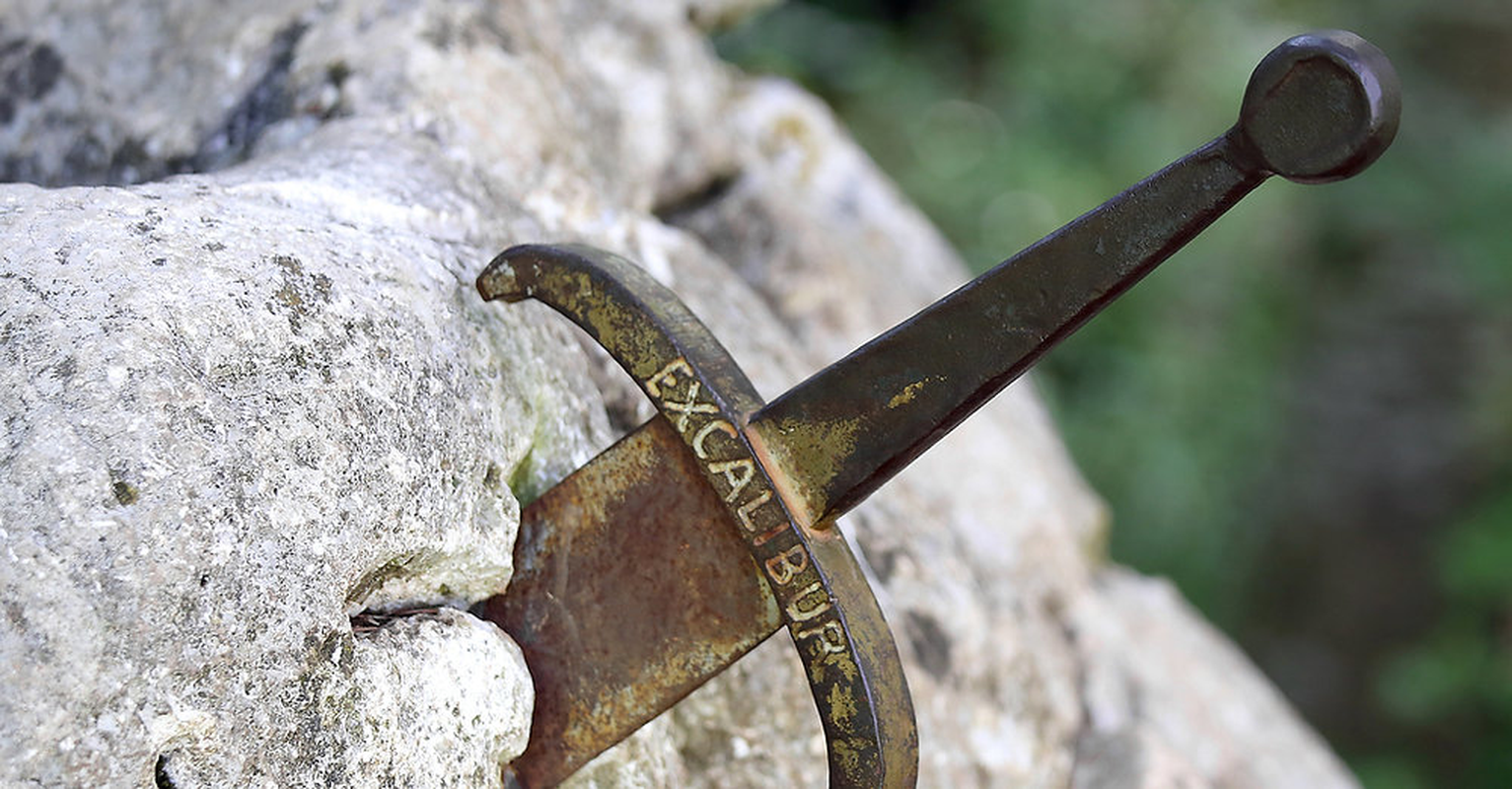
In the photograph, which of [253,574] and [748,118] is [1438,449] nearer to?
[748,118]

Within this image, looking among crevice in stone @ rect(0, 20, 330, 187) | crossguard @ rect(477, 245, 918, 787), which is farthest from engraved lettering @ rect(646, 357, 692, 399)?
crevice in stone @ rect(0, 20, 330, 187)

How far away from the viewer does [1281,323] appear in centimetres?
379

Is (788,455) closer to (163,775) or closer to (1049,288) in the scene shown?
(1049,288)

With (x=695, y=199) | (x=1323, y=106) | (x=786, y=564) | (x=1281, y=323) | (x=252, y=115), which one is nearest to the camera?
(x=1323, y=106)

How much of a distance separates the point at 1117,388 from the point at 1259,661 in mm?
945

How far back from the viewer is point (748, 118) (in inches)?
64.2

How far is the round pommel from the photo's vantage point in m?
0.56

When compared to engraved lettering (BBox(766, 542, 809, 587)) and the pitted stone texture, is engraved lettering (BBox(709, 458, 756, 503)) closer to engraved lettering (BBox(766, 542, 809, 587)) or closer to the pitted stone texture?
engraved lettering (BBox(766, 542, 809, 587))

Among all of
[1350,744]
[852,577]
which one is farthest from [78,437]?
[1350,744]

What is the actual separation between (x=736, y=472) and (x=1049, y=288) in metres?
0.19

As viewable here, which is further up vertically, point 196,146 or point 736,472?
point 736,472

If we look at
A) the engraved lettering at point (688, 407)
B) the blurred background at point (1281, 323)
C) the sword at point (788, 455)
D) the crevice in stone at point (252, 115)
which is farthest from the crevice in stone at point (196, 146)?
→ the blurred background at point (1281, 323)

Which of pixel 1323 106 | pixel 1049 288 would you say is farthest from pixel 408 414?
pixel 1323 106

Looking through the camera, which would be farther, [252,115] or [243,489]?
[252,115]
